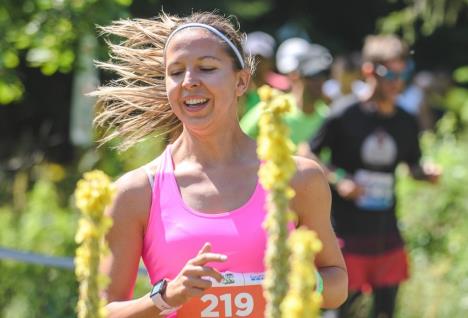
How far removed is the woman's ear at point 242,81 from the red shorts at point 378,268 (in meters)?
3.19

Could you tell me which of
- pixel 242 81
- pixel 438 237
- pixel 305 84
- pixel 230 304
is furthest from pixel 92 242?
pixel 438 237

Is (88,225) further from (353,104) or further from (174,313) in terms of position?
(353,104)

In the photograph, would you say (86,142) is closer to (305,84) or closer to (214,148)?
(305,84)

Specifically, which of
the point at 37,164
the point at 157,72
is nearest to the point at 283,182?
the point at 157,72

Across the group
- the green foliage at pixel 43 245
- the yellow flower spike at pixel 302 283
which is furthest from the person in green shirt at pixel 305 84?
the yellow flower spike at pixel 302 283

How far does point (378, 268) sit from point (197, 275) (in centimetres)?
408

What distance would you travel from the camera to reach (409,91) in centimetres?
1193

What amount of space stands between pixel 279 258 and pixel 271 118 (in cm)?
22

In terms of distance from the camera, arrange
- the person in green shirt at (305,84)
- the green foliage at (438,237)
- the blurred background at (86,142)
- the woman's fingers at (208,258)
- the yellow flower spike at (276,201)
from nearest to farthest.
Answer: the yellow flower spike at (276,201) < the woman's fingers at (208,258) < the blurred background at (86,142) < the person in green shirt at (305,84) < the green foliage at (438,237)

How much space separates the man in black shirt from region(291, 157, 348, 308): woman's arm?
3109 mm

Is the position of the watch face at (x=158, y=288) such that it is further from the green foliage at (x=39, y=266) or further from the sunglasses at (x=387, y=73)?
the sunglasses at (x=387, y=73)

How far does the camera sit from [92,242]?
5.50 feet

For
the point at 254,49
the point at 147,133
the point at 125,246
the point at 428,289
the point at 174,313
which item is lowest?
the point at 428,289

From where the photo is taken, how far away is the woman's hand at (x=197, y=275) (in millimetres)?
A: 2612
